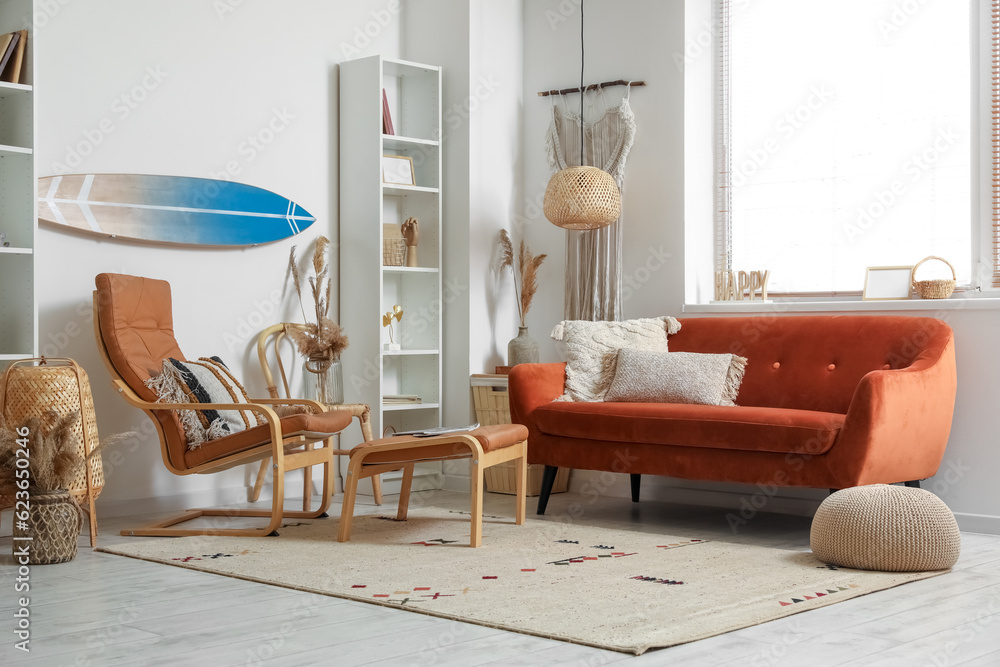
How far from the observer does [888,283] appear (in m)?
4.75

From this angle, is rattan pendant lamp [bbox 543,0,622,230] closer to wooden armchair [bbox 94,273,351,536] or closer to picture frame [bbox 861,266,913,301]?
picture frame [bbox 861,266,913,301]

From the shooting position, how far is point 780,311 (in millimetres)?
4918

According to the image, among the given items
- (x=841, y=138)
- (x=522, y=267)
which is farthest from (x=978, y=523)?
(x=522, y=267)

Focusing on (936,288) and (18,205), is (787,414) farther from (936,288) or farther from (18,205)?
(18,205)

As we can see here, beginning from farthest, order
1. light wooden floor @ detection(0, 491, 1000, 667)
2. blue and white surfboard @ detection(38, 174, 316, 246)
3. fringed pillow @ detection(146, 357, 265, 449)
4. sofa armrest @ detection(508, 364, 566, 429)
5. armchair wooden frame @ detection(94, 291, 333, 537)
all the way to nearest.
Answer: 1. sofa armrest @ detection(508, 364, 566, 429)
2. blue and white surfboard @ detection(38, 174, 316, 246)
3. fringed pillow @ detection(146, 357, 265, 449)
4. armchair wooden frame @ detection(94, 291, 333, 537)
5. light wooden floor @ detection(0, 491, 1000, 667)

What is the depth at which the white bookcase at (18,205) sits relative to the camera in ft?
13.0

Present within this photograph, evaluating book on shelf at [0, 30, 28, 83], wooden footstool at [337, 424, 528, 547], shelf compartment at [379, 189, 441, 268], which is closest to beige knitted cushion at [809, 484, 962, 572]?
wooden footstool at [337, 424, 528, 547]

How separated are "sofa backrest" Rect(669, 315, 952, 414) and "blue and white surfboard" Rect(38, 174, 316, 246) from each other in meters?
2.15

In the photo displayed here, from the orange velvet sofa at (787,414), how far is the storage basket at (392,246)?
3.76 ft

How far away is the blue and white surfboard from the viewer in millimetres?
4438

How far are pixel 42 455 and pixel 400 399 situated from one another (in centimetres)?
226

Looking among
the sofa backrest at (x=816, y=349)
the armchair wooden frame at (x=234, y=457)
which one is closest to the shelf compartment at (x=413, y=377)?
the armchair wooden frame at (x=234, y=457)

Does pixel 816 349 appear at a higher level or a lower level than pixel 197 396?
higher

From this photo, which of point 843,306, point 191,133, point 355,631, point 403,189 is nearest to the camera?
point 355,631
